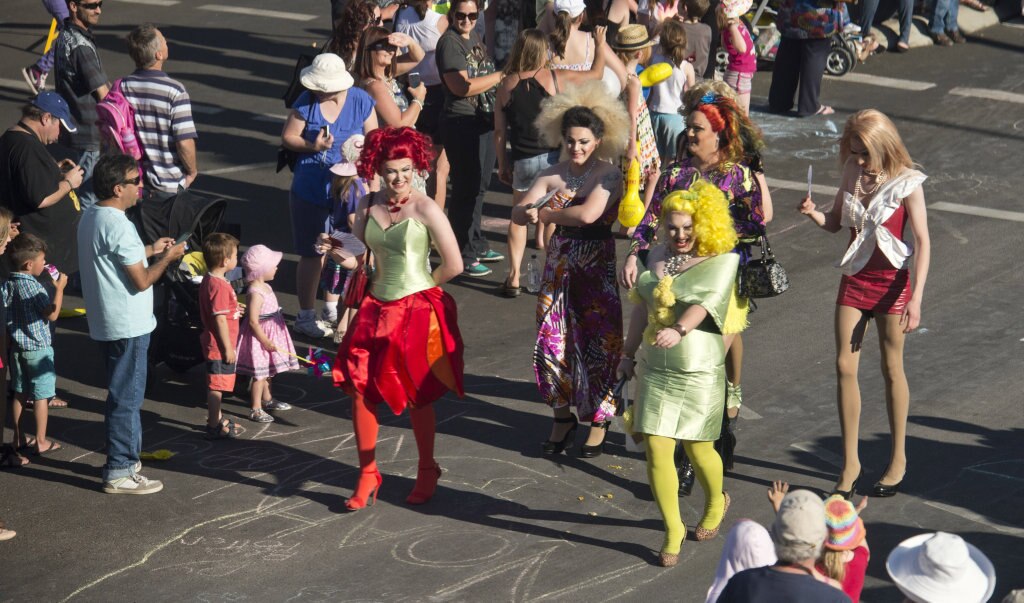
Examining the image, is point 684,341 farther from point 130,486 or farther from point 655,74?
point 655,74

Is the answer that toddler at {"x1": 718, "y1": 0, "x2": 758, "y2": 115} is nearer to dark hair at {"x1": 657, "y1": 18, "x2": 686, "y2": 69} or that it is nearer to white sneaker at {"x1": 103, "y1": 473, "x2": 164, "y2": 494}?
dark hair at {"x1": 657, "y1": 18, "x2": 686, "y2": 69}

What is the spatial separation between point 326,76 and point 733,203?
10.7ft

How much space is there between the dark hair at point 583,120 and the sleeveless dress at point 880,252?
141cm

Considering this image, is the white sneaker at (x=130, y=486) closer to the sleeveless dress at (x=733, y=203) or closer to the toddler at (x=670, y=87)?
the sleeveless dress at (x=733, y=203)

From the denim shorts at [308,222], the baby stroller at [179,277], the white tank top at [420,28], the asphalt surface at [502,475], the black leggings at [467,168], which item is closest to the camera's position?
the asphalt surface at [502,475]

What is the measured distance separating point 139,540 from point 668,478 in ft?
8.86

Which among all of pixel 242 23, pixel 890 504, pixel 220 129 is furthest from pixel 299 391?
pixel 242 23

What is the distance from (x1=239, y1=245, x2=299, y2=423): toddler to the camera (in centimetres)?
816

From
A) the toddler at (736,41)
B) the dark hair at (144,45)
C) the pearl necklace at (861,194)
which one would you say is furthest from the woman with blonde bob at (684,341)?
the toddler at (736,41)

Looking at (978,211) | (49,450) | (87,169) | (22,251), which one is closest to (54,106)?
(87,169)

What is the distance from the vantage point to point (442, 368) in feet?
23.4

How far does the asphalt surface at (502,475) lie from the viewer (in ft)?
21.4

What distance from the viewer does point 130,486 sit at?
7324 mm

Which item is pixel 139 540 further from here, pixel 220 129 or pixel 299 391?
pixel 220 129
